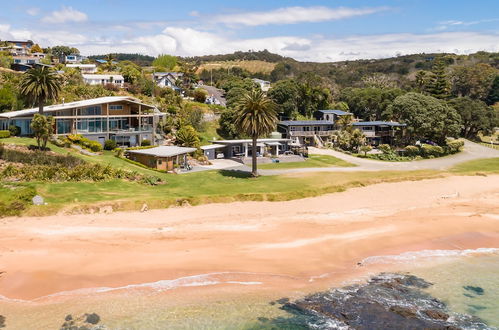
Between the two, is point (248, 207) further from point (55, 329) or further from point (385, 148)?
point (385, 148)

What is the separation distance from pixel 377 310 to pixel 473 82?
458 feet

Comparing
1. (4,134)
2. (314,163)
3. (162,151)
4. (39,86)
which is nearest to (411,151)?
(314,163)

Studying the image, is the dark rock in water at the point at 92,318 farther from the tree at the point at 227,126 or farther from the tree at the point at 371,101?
the tree at the point at 371,101

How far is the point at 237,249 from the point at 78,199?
48.7 ft

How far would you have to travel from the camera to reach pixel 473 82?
140 meters

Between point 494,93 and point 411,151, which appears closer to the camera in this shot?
point 411,151

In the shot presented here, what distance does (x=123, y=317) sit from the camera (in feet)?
67.5

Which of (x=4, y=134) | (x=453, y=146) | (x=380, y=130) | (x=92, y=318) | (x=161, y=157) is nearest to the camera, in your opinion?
(x=92, y=318)

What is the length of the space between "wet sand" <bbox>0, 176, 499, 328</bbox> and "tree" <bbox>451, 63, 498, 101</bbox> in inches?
4450

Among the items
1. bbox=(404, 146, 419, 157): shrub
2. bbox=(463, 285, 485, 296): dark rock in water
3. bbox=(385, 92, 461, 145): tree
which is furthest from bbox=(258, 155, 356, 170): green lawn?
bbox=(463, 285, 485, 296): dark rock in water

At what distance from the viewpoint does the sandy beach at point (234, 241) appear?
24453 mm

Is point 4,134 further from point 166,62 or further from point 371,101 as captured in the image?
point 166,62

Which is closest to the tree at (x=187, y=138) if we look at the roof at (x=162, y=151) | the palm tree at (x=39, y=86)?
the roof at (x=162, y=151)

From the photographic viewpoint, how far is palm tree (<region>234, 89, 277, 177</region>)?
161ft
